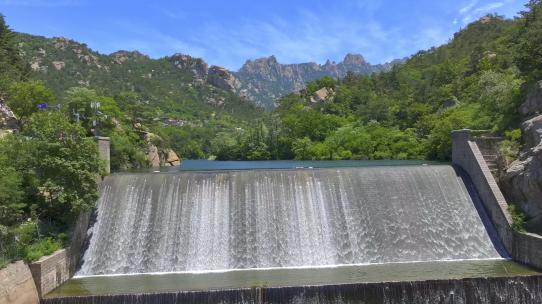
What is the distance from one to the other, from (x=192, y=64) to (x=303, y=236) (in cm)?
16515

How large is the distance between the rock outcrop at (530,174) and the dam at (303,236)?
4.17 feet

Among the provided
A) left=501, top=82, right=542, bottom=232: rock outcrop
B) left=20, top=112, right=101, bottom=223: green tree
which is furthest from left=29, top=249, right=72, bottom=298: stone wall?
left=501, top=82, right=542, bottom=232: rock outcrop

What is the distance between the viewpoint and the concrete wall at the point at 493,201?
55.7 feet

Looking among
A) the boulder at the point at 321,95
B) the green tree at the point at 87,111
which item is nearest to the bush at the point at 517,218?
the green tree at the point at 87,111

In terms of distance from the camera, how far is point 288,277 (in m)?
16.2

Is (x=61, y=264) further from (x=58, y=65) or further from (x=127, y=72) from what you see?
(x=127, y=72)

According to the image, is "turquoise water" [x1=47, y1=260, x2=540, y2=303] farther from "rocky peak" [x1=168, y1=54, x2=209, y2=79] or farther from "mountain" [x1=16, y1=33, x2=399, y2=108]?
"rocky peak" [x1=168, y1=54, x2=209, y2=79]

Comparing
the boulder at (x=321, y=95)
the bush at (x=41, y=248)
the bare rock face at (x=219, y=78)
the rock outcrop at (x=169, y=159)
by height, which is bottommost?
the bush at (x=41, y=248)

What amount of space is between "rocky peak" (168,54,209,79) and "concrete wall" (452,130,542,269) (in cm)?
15983

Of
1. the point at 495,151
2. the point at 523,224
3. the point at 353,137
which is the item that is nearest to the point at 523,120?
the point at 495,151

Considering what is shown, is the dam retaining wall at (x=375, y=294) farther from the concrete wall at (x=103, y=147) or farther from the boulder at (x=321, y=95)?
the boulder at (x=321, y=95)

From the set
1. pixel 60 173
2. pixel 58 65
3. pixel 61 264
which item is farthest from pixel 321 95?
pixel 61 264

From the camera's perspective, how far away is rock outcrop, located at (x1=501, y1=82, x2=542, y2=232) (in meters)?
17.9

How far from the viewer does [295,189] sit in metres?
20.3
